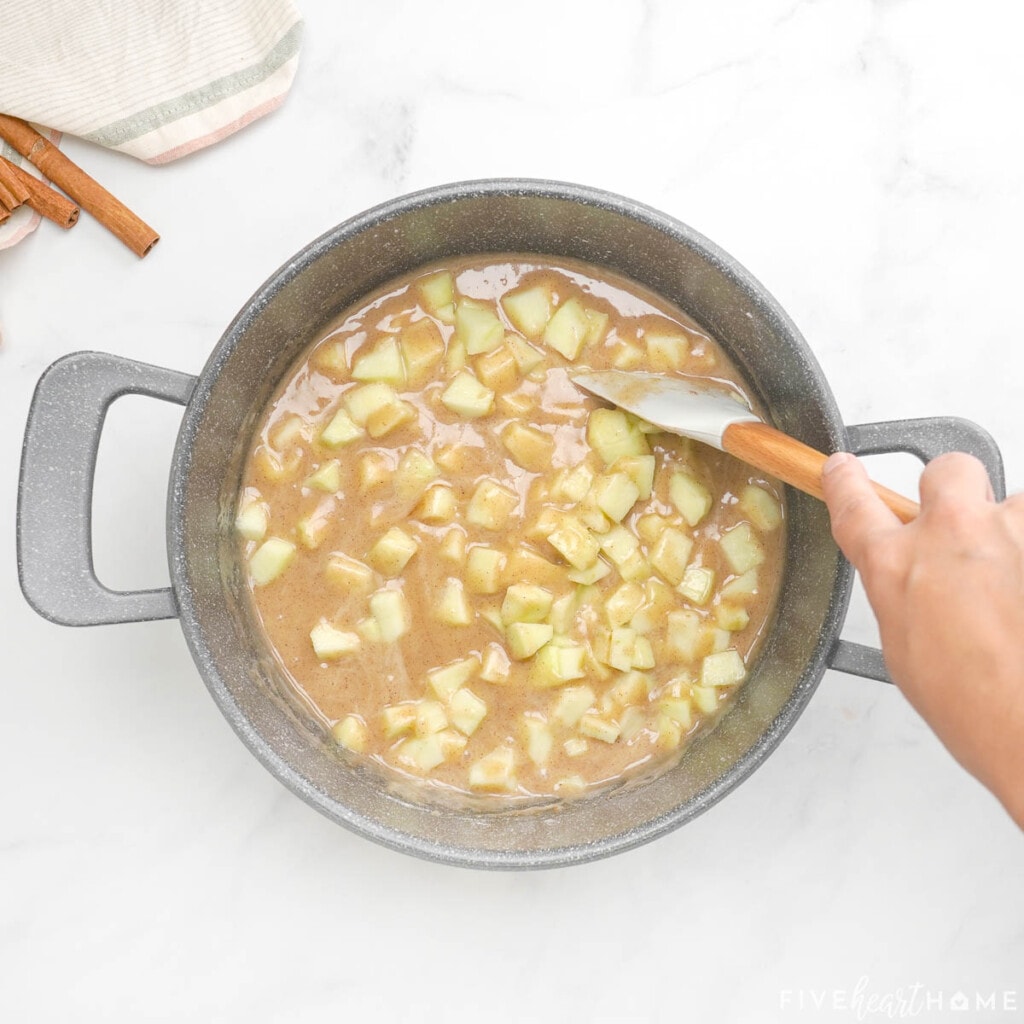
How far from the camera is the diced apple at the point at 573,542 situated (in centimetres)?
207

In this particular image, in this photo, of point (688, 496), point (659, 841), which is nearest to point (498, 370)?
point (688, 496)

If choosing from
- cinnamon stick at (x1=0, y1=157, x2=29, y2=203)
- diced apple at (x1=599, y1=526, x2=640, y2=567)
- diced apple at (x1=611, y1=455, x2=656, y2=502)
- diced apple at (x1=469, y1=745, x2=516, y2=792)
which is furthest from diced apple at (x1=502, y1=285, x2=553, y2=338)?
cinnamon stick at (x1=0, y1=157, x2=29, y2=203)

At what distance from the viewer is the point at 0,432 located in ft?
7.53

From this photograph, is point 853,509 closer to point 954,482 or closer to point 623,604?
point 954,482

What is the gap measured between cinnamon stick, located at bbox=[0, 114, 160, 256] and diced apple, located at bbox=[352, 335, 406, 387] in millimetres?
547

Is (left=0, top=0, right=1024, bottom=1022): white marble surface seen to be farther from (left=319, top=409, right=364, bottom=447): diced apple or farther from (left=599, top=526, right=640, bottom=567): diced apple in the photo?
(left=599, top=526, right=640, bottom=567): diced apple

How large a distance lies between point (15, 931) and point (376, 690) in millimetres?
1010

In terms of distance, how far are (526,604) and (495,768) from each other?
381 millimetres

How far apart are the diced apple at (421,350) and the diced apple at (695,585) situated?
692 mm

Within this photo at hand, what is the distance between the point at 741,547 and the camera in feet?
7.22

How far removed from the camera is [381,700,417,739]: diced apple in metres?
2.17

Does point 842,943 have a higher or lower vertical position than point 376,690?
lower

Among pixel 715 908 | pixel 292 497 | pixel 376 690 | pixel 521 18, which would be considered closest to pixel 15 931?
pixel 376 690

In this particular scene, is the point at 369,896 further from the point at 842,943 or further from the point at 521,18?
the point at 521,18
